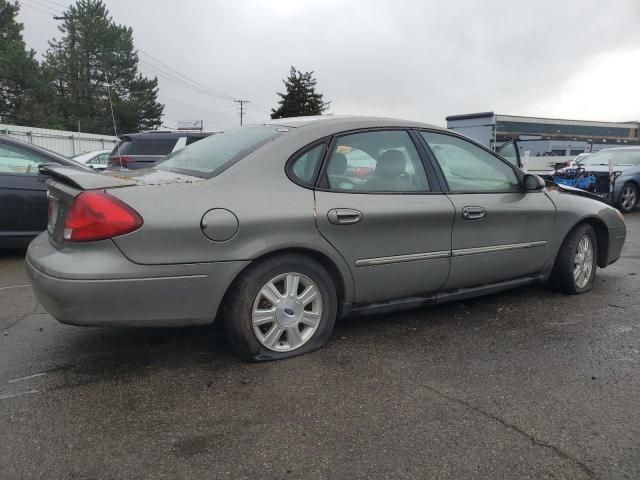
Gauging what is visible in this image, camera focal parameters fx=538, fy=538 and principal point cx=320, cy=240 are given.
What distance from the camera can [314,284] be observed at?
3262mm

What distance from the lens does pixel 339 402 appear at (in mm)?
2750

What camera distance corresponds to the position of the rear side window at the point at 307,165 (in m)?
3.28

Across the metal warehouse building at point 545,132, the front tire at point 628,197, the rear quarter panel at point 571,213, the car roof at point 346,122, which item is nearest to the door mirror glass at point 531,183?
the rear quarter panel at point 571,213

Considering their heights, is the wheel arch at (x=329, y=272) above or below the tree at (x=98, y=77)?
below

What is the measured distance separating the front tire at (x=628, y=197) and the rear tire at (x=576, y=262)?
8.33m

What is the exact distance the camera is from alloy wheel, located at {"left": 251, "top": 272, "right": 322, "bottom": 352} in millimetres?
3119

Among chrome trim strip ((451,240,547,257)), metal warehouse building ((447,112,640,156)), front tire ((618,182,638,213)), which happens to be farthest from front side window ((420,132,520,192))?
metal warehouse building ((447,112,640,156))

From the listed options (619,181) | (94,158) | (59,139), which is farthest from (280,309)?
(59,139)

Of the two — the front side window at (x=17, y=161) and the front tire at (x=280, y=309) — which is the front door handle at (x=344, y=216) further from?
the front side window at (x=17, y=161)

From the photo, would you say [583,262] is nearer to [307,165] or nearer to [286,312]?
[307,165]

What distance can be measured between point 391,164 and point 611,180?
33.5 ft

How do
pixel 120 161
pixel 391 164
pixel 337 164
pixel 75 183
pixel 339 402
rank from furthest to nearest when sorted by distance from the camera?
pixel 120 161 < pixel 391 164 < pixel 337 164 < pixel 75 183 < pixel 339 402

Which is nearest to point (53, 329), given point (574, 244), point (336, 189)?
point (336, 189)

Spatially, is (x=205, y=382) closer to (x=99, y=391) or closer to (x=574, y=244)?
(x=99, y=391)
